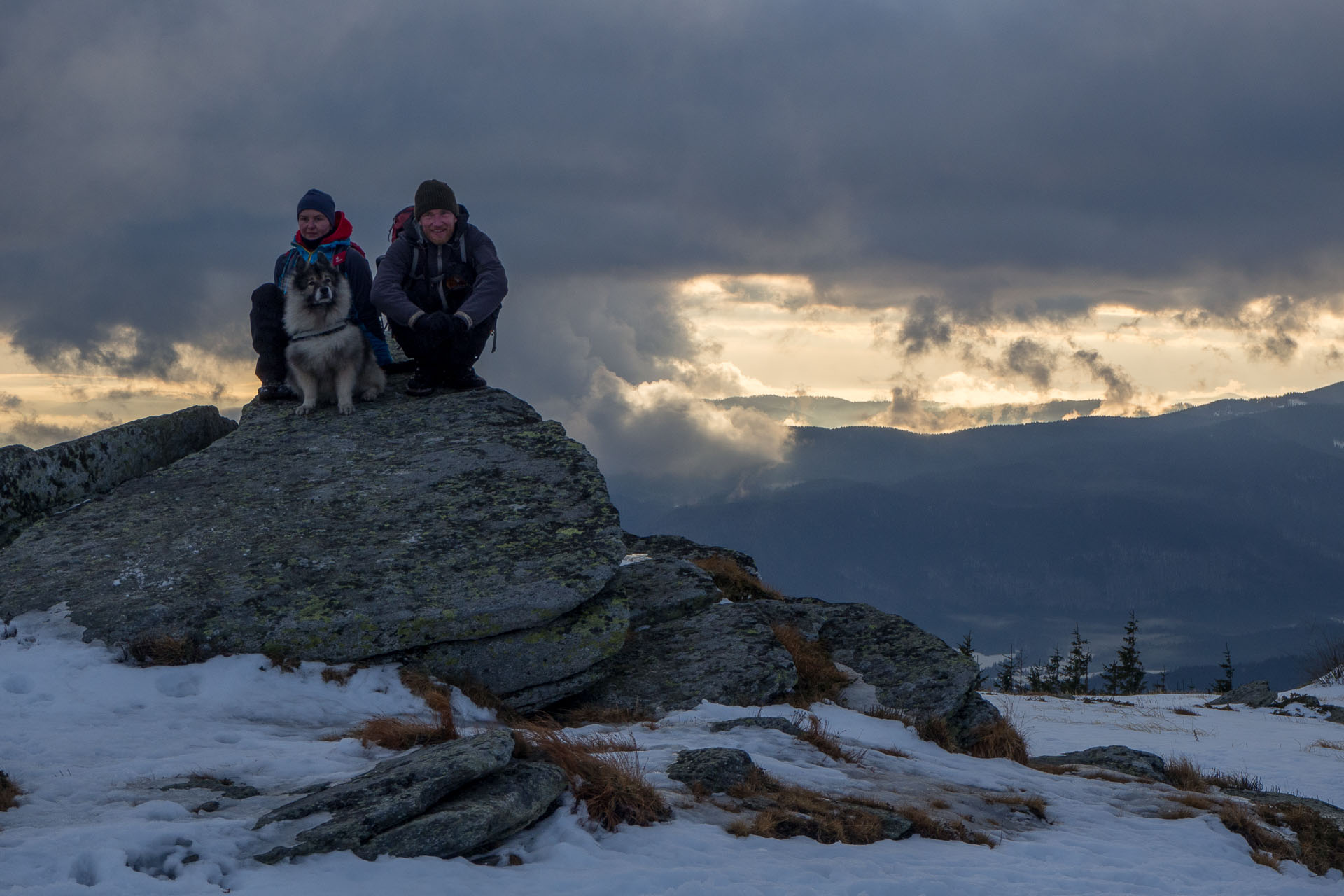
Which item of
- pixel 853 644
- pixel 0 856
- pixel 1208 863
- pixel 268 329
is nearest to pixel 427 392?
pixel 268 329

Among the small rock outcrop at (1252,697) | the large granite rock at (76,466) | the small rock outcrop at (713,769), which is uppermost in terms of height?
the large granite rock at (76,466)

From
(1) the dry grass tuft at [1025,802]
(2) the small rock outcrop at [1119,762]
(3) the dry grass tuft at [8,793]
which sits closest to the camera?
(3) the dry grass tuft at [8,793]

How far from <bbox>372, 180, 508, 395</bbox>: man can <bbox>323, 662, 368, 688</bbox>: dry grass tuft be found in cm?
584

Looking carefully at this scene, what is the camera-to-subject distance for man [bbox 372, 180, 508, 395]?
14.6m

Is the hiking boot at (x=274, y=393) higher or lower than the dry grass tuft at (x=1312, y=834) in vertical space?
higher

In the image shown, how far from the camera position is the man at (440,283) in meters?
14.6

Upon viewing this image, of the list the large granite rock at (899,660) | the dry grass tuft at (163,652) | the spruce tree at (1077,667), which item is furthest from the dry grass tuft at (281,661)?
the spruce tree at (1077,667)

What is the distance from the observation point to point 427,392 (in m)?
16.2

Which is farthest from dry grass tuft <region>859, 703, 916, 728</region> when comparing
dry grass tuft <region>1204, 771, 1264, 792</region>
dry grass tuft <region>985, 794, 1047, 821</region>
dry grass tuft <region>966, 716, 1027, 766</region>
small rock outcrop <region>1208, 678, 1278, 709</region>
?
small rock outcrop <region>1208, 678, 1278, 709</region>

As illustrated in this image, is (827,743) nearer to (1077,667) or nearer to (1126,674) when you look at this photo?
(1126,674)

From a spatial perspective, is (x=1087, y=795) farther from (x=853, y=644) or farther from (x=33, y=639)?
(x=33, y=639)

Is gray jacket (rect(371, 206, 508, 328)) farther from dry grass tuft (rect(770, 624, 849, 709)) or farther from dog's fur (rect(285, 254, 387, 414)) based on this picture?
dry grass tuft (rect(770, 624, 849, 709))

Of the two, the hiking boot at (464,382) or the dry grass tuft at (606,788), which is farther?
the hiking boot at (464,382)

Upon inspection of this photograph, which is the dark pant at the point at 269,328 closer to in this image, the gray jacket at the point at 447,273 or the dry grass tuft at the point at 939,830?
the gray jacket at the point at 447,273
